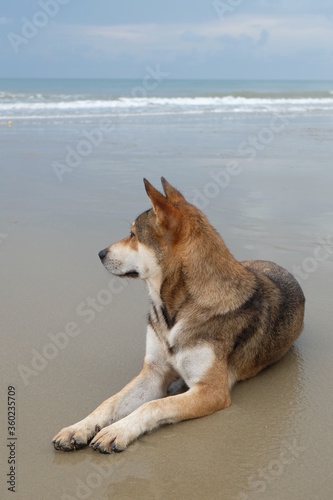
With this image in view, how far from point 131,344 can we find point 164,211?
158 cm

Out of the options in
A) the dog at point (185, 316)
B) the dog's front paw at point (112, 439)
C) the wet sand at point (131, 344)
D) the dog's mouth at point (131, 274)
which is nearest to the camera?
the wet sand at point (131, 344)

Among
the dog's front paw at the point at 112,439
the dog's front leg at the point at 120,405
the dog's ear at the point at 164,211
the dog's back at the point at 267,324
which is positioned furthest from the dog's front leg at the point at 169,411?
the dog's ear at the point at 164,211

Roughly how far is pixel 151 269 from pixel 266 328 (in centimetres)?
114

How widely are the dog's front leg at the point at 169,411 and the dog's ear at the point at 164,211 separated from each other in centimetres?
112

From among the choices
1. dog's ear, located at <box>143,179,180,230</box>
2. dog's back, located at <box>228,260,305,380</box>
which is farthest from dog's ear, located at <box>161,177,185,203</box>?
dog's back, located at <box>228,260,305,380</box>

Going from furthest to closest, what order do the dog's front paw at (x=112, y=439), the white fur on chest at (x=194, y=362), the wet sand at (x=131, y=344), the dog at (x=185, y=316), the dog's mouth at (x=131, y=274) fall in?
the dog's mouth at (x=131, y=274) < the white fur on chest at (x=194, y=362) < the dog at (x=185, y=316) < the dog's front paw at (x=112, y=439) < the wet sand at (x=131, y=344)

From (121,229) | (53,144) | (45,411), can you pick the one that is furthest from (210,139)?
(45,411)

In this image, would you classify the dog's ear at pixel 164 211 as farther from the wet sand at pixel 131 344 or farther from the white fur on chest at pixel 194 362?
the wet sand at pixel 131 344

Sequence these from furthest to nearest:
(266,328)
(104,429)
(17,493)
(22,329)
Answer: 1. (22,329)
2. (266,328)
3. (104,429)
4. (17,493)

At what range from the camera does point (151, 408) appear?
428 centimetres

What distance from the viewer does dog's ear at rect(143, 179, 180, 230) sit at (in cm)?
454

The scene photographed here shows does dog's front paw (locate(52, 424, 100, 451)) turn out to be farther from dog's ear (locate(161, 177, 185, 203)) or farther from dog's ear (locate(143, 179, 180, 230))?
dog's ear (locate(161, 177, 185, 203))

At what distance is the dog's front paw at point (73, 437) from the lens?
400 centimetres

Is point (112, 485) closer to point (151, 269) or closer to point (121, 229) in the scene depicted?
point (151, 269)
